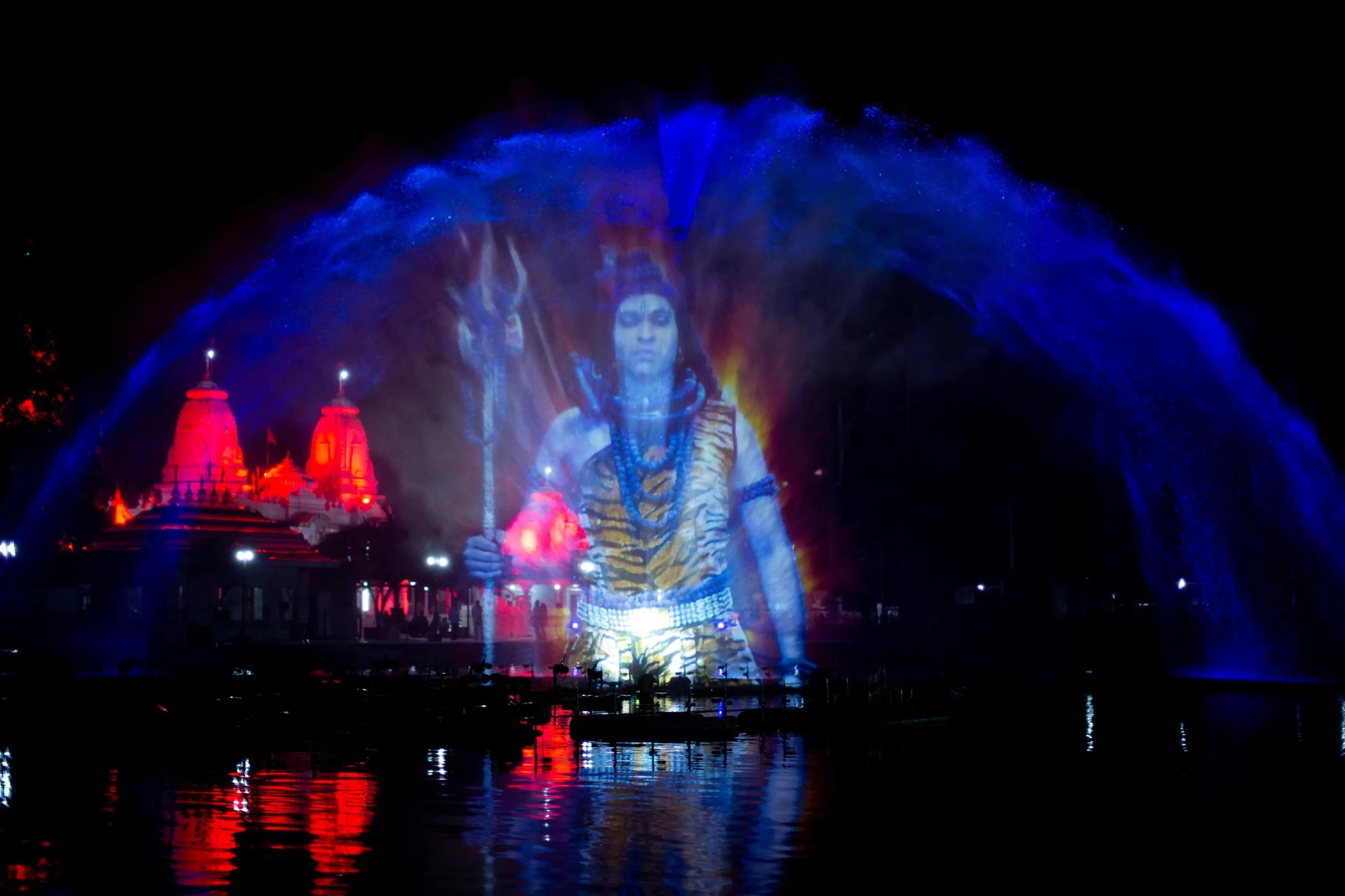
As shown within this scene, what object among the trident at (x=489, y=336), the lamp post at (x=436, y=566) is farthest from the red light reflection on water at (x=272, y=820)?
the lamp post at (x=436, y=566)

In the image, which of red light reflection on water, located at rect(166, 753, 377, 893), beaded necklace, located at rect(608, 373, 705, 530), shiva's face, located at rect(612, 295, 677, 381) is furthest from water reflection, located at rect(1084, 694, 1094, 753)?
shiva's face, located at rect(612, 295, 677, 381)

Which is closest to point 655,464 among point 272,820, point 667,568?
point 667,568

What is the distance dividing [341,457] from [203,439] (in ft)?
55.8

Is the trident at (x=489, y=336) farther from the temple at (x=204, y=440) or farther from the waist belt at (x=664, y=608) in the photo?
the temple at (x=204, y=440)

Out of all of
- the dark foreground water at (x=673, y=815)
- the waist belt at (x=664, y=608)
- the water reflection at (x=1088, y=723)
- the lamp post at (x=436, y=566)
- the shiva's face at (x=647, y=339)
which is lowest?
the water reflection at (x=1088, y=723)

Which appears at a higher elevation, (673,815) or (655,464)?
(655,464)

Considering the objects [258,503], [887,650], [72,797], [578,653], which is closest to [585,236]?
[578,653]

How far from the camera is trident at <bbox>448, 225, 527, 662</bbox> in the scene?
62969mm

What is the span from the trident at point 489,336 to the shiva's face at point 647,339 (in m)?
6.86

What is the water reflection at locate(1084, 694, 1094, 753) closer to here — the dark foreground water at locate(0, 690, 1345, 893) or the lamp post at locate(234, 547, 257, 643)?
the dark foreground water at locate(0, 690, 1345, 893)

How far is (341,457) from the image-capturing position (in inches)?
5310

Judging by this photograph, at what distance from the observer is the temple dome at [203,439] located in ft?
387

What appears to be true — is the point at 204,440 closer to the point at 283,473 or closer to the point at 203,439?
the point at 203,439

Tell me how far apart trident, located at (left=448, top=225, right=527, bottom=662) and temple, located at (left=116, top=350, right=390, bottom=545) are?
38.9 m
